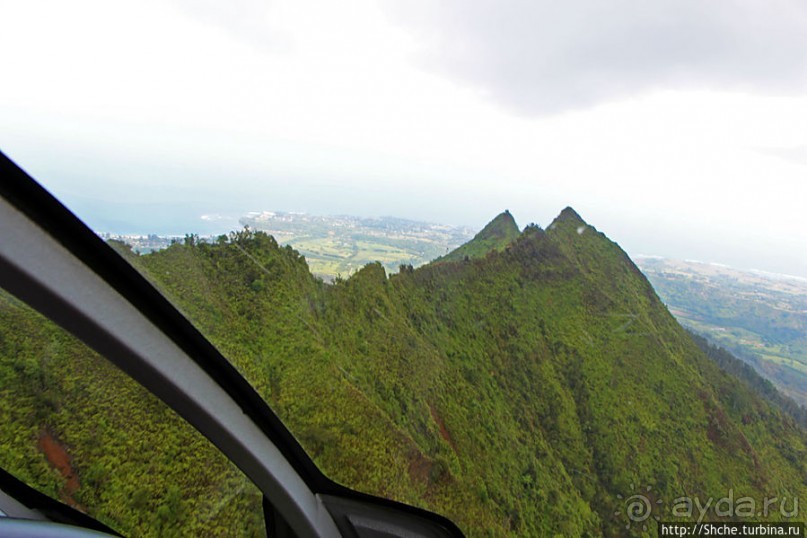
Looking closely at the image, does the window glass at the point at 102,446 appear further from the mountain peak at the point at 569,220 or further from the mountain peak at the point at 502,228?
the mountain peak at the point at 569,220

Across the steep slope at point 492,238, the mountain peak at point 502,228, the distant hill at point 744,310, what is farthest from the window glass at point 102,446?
the distant hill at point 744,310

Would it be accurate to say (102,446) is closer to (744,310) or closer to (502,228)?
(502,228)

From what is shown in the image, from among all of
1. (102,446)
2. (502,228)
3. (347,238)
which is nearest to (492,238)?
(502,228)

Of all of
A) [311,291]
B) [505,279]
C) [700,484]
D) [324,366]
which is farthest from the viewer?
[505,279]

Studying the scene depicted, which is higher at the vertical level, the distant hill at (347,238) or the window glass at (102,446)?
the distant hill at (347,238)

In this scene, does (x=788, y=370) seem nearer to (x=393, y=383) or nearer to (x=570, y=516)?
(x=570, y=516)

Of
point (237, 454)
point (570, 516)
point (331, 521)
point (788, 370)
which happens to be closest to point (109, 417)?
point (237, 454)
